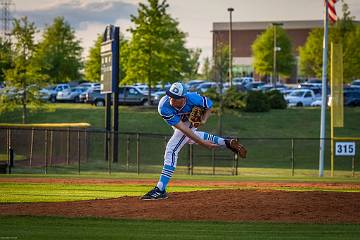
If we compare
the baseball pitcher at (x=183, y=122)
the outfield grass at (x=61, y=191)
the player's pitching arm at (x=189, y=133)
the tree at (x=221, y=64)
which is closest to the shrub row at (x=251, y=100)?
the tree at (x=221, y=64)

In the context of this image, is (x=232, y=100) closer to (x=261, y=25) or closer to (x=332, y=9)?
(x=332, y=9)

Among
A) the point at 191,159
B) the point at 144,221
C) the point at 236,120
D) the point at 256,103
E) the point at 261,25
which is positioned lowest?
the point at 191,159

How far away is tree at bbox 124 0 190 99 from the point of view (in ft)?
183

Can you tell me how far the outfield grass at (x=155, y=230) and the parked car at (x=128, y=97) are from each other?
1920 inches

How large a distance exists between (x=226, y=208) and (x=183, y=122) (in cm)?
178

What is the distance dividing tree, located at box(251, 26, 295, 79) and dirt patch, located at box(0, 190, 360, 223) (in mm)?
70765

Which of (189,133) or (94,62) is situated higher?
(94,62)

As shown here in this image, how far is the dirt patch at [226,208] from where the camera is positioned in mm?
12961

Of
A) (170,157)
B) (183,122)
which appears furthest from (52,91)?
(183,122)

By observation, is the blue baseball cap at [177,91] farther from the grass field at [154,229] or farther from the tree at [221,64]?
the tree at [221,64]

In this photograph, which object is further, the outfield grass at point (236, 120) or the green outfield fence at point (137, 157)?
the outfield grass at point (236, 120)

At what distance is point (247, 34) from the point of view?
111250 mm

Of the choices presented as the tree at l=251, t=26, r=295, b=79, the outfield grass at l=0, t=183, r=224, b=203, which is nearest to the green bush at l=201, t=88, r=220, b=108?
the outfield grass at l=0, t=183, r=224, b=203

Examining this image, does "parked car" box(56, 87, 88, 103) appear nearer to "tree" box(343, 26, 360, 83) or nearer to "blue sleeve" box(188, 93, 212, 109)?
A: "tree" box(343, 26, 360, 83)
